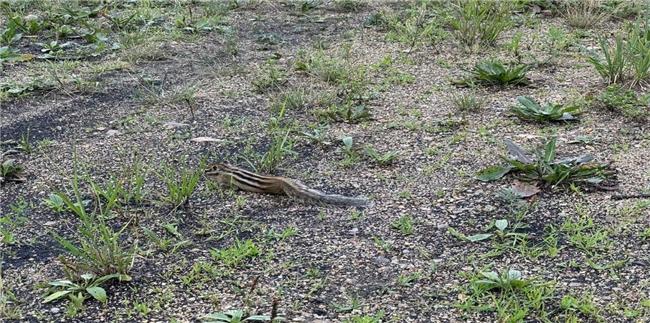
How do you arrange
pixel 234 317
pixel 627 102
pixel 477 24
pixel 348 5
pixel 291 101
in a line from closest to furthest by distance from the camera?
pixel 234 317, pixel 627 102, pixel 291 101, pixel 477 24, pixel 348 5

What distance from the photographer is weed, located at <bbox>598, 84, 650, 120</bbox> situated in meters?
4.20

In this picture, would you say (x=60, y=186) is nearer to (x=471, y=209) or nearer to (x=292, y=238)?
(x=292, y=238)

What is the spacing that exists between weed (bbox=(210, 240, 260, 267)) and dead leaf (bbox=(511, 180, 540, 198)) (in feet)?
3.58

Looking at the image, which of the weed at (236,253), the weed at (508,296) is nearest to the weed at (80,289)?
the weed at (236,253)

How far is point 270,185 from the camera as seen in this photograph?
11.6 ft

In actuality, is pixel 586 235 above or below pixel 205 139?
above

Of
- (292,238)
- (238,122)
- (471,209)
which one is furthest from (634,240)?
(238,122)

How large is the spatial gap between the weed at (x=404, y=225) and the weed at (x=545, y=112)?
4.05 feet

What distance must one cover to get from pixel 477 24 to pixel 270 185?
2.48 meters

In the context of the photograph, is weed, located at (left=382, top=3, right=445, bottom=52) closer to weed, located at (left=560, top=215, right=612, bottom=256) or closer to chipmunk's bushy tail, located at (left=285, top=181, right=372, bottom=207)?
chipmunk's bushy tail, located at (left=285, top=181, right=372, bottom=207)

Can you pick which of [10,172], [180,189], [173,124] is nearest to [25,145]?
[10,172]

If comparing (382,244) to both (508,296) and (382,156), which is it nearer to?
(508,296)

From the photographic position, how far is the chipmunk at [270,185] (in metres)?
3.43

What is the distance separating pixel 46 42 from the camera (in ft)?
19.5
